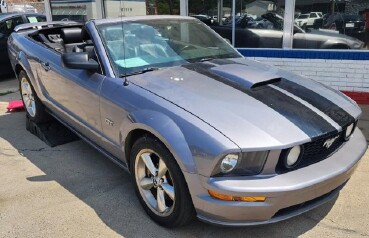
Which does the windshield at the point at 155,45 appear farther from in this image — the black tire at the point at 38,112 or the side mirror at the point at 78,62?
the black tire at the point at 38,112

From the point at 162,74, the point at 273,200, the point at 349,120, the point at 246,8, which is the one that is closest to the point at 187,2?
the point at 246,8

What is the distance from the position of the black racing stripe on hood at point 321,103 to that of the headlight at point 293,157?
0.48 m

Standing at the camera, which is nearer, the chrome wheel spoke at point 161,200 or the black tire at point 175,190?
the black tire at point 175,190

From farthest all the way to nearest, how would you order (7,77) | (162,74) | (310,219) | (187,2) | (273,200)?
(7,77)
(187,2)
(162,74)
(310,219)
(273,200)

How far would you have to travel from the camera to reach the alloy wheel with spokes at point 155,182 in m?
2.72

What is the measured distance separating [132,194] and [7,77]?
746 centimetres

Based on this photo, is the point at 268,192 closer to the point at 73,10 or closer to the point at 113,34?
the point at 113,34

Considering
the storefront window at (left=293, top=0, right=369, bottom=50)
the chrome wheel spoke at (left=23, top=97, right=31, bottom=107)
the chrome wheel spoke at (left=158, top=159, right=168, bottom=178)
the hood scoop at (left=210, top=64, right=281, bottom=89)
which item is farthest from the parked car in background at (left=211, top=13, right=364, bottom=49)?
the chrome wheel spoke at (left=158, top=159, right=168, bottom=178)

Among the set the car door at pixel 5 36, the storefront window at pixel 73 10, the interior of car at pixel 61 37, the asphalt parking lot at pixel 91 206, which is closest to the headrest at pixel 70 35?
the interior of car at pixel 61 37

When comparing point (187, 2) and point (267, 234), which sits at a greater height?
point (187, 2)

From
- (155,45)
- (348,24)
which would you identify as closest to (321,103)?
(155,45)

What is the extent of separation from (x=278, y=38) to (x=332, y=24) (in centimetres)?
90

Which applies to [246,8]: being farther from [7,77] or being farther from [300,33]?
[7,77]

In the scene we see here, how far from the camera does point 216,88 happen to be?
296cm
